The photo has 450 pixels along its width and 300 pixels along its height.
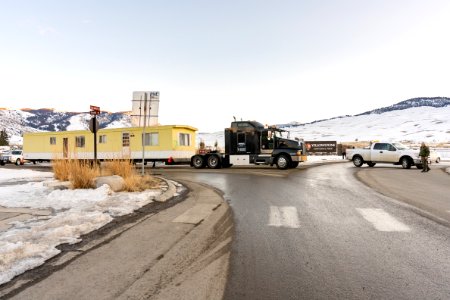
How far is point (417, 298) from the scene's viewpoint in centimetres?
321

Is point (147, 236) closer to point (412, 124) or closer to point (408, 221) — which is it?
point (408, 221)

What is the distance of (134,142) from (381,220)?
21.5 meters

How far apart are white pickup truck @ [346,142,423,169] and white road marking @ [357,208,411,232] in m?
18.4

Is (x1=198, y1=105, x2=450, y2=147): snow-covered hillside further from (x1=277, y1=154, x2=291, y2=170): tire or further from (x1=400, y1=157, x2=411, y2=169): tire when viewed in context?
(x1=277, y1=154, x2=291, y2=170): tire

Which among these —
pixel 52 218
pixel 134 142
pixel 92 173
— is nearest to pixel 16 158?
pixel 134 142

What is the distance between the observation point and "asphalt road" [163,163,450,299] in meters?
3.43

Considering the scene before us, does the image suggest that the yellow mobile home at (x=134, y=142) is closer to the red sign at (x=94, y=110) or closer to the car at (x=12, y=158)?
the red sign at (x=94, y=110)

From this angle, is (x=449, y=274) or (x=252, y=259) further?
(x=252, y=259)

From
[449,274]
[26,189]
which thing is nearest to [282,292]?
[449,274]

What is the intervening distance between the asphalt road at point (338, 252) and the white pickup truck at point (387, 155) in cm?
1722

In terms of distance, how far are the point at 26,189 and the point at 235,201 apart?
647 centimetres

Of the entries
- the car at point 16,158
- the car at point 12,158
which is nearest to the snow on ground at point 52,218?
the car at point 16,158

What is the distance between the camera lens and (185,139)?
26.0 m

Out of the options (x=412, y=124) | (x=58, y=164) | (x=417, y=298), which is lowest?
(x=417, y=298)
